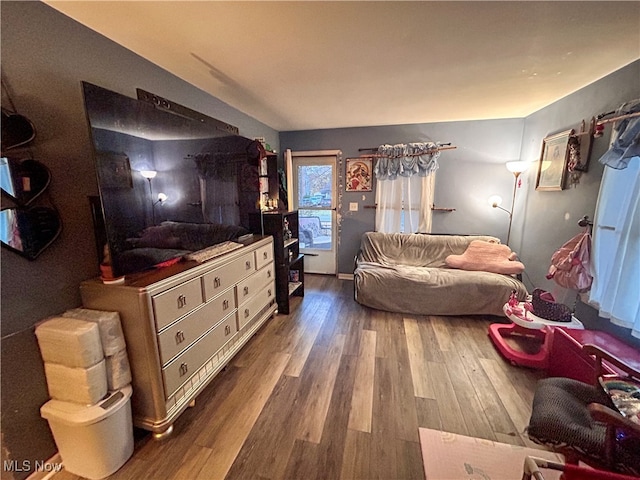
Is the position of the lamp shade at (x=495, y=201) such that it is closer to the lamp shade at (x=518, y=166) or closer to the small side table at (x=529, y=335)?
the lamp shade at (x=518, y=166)

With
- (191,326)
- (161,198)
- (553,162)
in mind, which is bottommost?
(191,326)

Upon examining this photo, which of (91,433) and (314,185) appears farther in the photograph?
(314,185)

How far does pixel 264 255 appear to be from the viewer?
8.91 ft

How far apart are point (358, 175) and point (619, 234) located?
9.59 ft

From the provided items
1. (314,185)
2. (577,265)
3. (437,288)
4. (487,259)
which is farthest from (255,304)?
Answer: (487,259)

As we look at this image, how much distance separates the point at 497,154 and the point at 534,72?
172cm

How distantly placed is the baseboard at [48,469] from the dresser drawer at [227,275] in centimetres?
106

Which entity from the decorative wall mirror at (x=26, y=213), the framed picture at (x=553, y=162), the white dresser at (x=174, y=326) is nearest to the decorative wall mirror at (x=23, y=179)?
the decorative wall mirror at (x=26, y=213)

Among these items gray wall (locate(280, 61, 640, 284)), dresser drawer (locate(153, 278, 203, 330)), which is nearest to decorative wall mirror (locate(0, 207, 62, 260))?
dresser drawer (locate(153, 278, 203, 330))

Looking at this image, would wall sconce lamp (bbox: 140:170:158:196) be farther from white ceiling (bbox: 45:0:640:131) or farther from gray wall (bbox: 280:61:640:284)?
gray wall (bbox: 280:61:640:284)

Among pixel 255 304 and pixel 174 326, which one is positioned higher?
pixel 174 326

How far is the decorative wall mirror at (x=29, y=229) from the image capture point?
1.16 meters

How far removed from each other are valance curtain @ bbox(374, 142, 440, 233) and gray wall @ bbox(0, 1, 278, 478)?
3314 millimetres

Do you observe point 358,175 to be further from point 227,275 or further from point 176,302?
point 176,302
